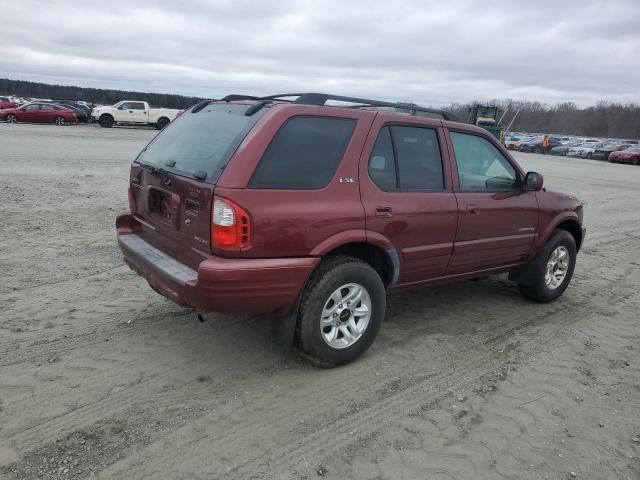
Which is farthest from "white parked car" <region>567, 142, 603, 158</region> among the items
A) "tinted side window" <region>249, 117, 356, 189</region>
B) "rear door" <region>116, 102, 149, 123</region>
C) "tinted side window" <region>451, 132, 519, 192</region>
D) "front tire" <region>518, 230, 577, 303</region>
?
"tinted side window" <region>249, 117, 356, 189</region>

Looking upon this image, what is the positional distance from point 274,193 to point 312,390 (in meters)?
1.32

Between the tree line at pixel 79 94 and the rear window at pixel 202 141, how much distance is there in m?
71.9

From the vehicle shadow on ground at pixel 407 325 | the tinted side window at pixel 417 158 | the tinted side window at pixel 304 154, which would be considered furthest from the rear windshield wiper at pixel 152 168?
the tinted side window at pixel 417 158

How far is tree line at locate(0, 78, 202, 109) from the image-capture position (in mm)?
74219

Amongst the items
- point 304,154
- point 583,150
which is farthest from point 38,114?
point 583,150

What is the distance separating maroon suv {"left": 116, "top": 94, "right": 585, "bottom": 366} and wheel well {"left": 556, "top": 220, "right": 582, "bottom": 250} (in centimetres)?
105

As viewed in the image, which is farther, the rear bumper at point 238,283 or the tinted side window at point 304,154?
the tinted side window at point 304,154

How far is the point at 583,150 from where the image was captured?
4025 centimetres

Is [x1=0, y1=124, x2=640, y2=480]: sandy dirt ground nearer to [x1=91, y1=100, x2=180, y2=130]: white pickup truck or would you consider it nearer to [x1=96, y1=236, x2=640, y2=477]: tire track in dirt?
[x1=96, y1=236, x2=640, y2=477]: tire track in dirt

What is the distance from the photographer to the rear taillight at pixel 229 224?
319 cm

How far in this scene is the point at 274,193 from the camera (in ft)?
10.9

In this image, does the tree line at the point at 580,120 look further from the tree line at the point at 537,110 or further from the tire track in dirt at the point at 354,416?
the tire track in dirt at the point at 354,416

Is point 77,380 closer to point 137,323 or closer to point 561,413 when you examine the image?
point 137,323

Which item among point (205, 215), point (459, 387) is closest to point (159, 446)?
point (205, 215)
